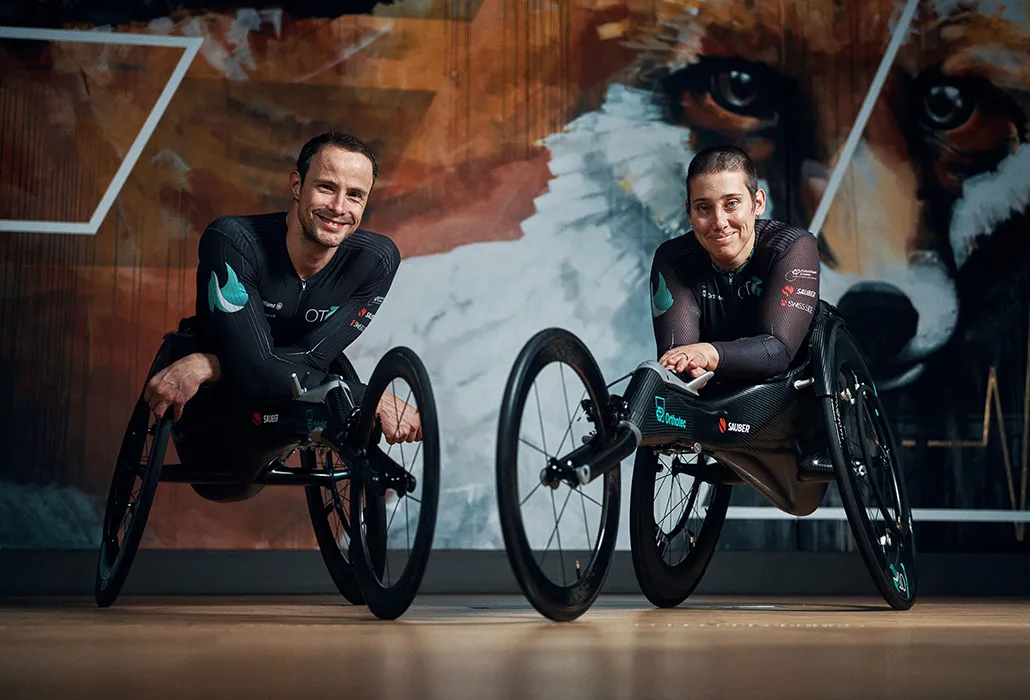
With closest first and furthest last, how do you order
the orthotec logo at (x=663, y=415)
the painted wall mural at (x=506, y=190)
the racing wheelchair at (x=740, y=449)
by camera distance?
1. the racing wheelchair at (x=740, y=449)
2. the orthotec logo at (x=663, y=415)
3. the painted wall mural at (x=506, y=190)

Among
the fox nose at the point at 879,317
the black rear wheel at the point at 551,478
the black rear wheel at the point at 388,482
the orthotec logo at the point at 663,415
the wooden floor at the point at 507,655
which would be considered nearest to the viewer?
the wooden floor at the point at 507,655

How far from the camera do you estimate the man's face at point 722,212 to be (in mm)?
2832

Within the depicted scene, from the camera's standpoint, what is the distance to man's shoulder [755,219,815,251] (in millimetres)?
2896

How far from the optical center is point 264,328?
266 centimetres

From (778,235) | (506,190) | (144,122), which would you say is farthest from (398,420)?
(144,122)

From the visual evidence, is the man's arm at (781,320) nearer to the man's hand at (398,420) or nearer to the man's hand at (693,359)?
the man's hand at (693,359)

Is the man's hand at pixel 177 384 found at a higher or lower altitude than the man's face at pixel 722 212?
lower

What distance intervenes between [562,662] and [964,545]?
10.9ft

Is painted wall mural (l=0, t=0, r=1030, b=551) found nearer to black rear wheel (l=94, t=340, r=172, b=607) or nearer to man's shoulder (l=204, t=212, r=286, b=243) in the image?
black rear wheel (l=94, t=340, r=172, b=607)

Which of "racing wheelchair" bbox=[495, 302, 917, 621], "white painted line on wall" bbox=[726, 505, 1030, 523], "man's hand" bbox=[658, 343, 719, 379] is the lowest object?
"white painted line on wall" bbox=[726, 505, 1030, 523]

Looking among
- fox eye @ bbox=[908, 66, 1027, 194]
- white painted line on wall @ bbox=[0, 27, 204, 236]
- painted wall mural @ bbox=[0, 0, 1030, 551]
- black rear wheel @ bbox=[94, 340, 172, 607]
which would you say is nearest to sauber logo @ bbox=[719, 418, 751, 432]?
black rear wheel @ bbox=[94, 340, 172, 607]

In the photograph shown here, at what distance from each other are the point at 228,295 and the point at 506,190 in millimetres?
1862

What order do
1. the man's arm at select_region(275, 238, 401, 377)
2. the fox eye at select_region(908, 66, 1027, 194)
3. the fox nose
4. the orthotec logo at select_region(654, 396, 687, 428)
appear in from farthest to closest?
1. the fox eye at select_region(908, 66, 1027, 194)
2. the fox nose
3. the man's arm at select_region(275, 238, 401, 377)
4. the orthotec logo at select_region(654, 396, 687, 428)

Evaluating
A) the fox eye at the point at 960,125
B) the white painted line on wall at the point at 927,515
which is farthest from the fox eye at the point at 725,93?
the white painted line on wall at the point at 927,515
